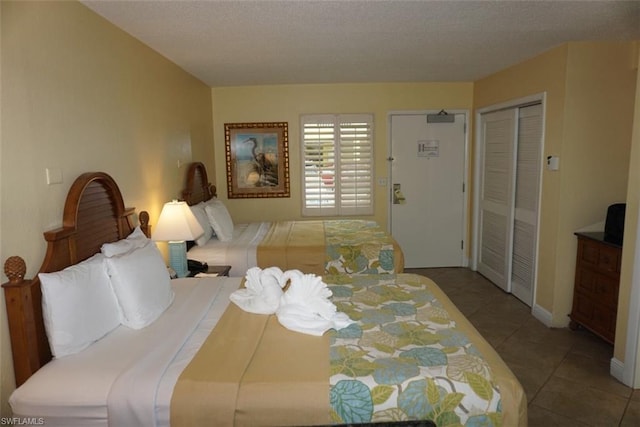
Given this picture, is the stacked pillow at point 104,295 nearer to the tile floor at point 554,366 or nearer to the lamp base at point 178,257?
the lamp base at point 178,257

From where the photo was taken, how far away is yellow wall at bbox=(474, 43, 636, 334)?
3311mm

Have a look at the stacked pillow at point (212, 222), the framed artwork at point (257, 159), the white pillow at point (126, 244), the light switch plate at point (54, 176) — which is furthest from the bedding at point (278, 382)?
the framed artwork at point (257, 159)

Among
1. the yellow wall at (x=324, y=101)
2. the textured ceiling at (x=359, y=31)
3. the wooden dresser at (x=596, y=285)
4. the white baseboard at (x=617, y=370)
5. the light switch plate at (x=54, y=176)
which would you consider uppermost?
the textured ceiling at (x=359, y=31)

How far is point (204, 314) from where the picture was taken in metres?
2.22

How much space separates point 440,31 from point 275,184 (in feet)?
9.45

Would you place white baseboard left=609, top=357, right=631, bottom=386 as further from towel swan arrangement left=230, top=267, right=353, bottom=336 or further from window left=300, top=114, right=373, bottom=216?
window left=300, top=114, right=373, bottom=216

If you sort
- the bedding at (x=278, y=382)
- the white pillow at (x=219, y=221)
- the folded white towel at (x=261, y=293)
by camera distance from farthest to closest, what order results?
the white pillow at (x=219, y=221) → the folded white towel at (x=261, y=293) → the bedding at (x=278, y=382)

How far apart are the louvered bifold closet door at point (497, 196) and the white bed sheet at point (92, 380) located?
3521 mm

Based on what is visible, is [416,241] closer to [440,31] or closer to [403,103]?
[403,103]

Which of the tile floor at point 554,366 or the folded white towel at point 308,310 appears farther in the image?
the tile floor at point 554,366

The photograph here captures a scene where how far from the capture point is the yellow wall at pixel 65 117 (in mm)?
1737

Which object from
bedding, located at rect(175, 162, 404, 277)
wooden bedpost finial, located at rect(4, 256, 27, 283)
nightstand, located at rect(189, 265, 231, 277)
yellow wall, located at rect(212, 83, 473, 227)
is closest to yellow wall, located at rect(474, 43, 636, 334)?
bedding, located at rect(175, 162, 404, 277)

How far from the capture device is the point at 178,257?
10.1 feet

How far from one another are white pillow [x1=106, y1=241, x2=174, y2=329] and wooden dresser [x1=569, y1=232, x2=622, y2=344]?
3066mm
